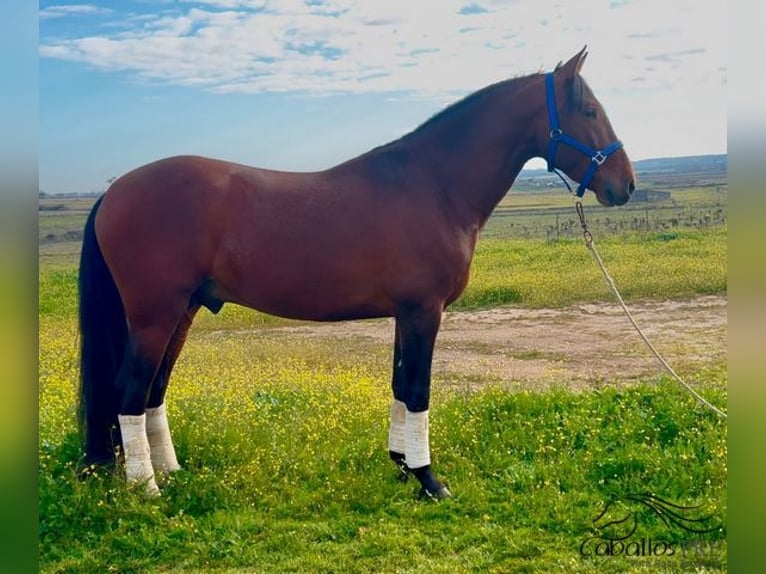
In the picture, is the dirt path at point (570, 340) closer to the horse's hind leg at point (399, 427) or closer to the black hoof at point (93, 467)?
the horse's hind leg at point (399, 427)

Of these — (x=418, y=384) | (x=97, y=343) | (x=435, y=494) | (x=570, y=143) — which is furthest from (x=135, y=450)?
(x=570, y=143)

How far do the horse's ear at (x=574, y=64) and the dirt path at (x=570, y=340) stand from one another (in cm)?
372

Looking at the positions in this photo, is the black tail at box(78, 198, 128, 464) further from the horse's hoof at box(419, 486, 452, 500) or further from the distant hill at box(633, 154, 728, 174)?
the distant hill at box(633, 154, 728, 174)

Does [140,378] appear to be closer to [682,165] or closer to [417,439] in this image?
[417,439]

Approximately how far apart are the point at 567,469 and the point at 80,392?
355cm

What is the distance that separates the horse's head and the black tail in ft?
10.5

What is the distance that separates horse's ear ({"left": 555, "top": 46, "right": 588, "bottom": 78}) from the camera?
4.50 metres

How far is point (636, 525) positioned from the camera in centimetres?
418

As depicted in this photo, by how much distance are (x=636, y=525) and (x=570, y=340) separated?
19.8ft

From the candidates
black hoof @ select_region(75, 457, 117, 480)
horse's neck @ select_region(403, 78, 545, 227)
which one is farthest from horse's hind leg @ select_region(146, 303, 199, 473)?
horse's neck @ select_region(403, 78, 545, 227)
